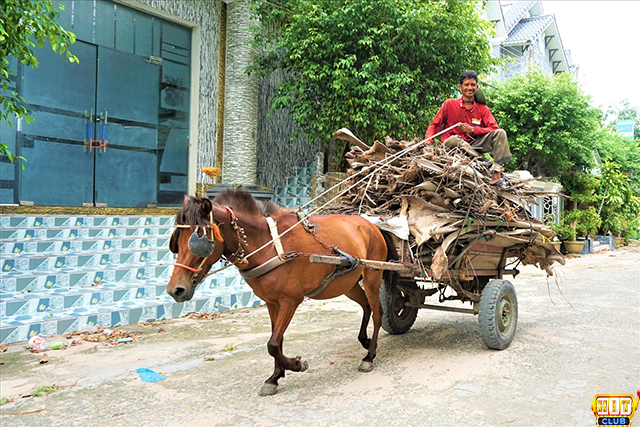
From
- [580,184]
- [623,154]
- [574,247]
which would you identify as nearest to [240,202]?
[574,247]

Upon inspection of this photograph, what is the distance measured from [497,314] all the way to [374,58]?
20.1 feet

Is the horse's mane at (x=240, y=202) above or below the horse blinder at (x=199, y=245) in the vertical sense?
above

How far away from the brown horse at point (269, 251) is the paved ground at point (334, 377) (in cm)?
38

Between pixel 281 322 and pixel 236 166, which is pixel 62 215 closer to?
pixel 236 166

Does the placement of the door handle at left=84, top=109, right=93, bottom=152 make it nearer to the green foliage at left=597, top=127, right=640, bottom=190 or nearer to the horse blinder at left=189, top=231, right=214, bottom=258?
the horse blinder at left=189, top=231, right=214, bottom=258

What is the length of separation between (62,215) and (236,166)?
12.5ft

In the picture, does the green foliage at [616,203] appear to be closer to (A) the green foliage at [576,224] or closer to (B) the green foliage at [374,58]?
(A) the green foliage at [576,224]

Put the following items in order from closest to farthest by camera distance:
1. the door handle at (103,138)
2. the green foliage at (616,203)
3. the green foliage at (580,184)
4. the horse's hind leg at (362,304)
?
the horse's hind leg at (362,304) < the door handle at (103,138) < the green foliage at (580,184) < the green foliage at (616,203)

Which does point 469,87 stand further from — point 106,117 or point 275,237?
point 106,117

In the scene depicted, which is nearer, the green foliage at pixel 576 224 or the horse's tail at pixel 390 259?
the horse's tail at pixel 390 259

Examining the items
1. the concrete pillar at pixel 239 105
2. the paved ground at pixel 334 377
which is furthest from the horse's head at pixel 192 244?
the concrete pillar at pixel 239 105

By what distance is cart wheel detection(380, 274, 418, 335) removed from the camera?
5.45m

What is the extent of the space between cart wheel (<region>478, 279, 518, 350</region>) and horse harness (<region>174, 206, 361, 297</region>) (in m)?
1.60

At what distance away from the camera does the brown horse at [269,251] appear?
11.2 ft
